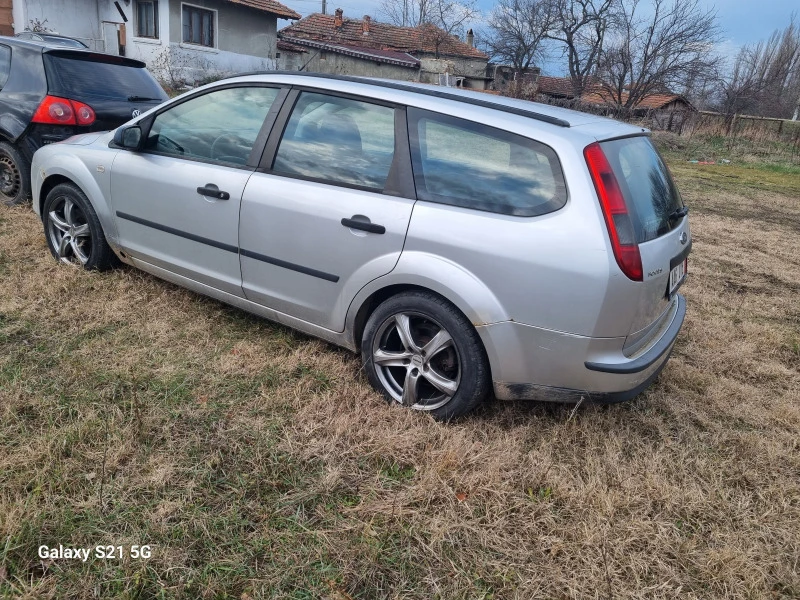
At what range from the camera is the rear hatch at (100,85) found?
557 cm

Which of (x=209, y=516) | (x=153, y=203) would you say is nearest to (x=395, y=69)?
(x=153, y=203)

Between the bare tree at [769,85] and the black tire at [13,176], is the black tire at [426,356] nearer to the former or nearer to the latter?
the black tire at [13,176]

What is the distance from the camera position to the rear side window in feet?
8.52

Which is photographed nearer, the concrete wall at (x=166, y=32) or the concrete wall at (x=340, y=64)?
the concrete wall at (x=166, y=32)

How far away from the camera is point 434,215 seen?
2.76 meters

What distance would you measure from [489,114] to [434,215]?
1.83ft

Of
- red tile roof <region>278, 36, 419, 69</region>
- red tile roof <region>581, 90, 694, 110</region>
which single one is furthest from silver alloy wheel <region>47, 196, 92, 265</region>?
red tile roof <region>581, 90, 694, 110</region>

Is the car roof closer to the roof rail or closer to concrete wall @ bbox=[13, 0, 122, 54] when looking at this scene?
the roof rail

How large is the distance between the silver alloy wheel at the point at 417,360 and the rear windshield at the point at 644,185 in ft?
3.36

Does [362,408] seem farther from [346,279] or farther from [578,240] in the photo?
[578,240]

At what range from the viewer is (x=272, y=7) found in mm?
25438

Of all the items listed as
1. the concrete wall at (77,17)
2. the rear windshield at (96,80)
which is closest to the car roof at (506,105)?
the rear windshield at (96,80)

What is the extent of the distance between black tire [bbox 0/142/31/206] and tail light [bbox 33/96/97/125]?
488 mm

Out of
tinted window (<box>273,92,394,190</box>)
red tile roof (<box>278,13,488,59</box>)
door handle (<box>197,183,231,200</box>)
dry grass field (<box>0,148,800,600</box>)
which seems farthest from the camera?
red tile roof (<box>278,13,488,59</box>)
